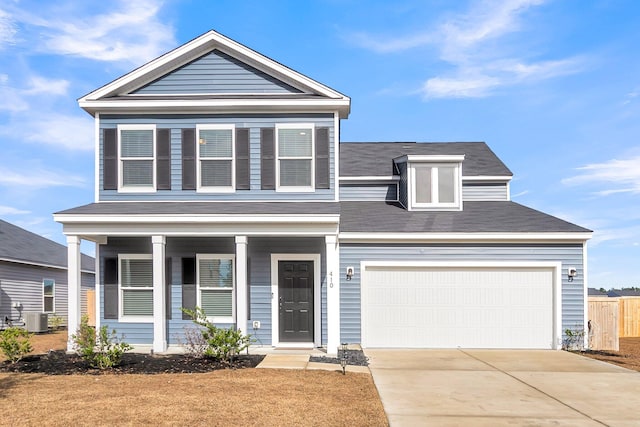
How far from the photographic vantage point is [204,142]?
15.2 meters

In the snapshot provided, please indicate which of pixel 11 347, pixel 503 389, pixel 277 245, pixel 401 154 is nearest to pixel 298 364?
pixel 277 245

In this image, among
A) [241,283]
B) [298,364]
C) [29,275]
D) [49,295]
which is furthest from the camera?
[49,295]

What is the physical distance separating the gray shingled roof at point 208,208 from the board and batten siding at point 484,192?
5.81 m

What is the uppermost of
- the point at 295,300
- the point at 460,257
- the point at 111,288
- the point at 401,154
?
the point at 401,154

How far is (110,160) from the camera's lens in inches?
597

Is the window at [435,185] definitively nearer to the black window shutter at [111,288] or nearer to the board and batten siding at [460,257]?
the board and batten siding at [460,257]

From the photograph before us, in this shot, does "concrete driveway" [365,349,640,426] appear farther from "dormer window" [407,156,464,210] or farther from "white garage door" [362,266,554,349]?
"dormer window" [407,156,464,210]

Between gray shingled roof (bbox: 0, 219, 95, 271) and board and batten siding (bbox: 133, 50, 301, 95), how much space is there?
11.6 metres

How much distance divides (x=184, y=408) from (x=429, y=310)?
28.2 ft

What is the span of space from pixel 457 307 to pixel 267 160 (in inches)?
247

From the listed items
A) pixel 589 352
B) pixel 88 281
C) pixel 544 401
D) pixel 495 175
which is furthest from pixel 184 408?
pixel 88 281

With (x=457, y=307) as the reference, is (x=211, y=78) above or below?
above

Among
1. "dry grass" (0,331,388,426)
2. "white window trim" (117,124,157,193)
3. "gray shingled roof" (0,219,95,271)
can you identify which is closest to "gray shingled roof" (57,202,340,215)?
"white window trim" (117,124,157,193)

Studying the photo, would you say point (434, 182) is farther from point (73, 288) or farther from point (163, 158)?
point (73, 288)
